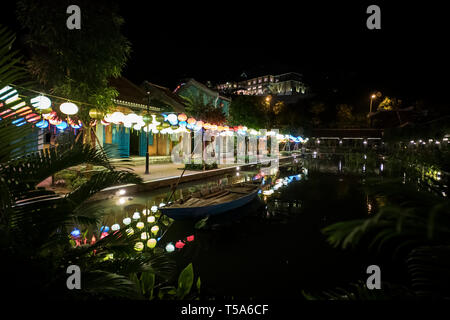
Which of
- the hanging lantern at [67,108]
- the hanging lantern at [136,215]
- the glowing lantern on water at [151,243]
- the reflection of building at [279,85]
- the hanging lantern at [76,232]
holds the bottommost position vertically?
the glowing lantern on water at [151,243]

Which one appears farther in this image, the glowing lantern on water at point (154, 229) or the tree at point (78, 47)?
the tree at point (78, 47)

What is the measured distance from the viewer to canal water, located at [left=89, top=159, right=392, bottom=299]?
18.0 feet

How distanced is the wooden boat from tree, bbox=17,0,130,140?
17.0 ft

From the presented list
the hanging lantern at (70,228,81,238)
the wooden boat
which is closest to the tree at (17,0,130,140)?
the hanging lantern at (70,228,81,238)

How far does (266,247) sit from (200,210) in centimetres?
243

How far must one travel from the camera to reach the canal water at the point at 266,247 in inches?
216

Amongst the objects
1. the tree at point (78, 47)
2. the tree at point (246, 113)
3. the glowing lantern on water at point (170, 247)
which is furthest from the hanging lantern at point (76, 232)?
the tree at point (246, 113)

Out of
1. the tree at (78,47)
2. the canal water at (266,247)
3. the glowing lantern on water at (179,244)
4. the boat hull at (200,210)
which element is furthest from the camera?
the tree at (78,47)

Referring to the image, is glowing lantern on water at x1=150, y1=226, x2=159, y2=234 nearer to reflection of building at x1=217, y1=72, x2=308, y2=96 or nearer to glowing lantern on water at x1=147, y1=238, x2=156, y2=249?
glowing lantern on water at x1=147, y1=238, x2=156, y2=249

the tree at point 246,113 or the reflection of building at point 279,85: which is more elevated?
the reflection of building at point 279,85

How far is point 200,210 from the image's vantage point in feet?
28.1

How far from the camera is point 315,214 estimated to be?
11.0 metres

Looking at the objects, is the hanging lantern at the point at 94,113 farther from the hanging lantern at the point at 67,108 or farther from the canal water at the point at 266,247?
the canal water at the point at 266,247
